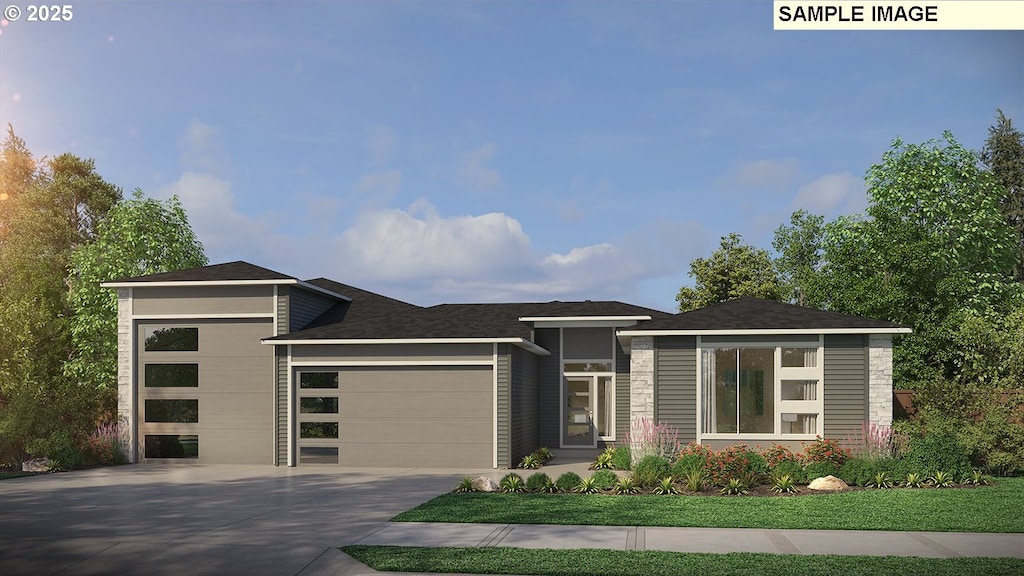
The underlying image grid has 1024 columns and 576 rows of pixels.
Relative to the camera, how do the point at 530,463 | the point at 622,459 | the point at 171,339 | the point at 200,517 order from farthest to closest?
the point at 171,339 < the point at 530,463 < the point at 622,459 < the point at 200,517

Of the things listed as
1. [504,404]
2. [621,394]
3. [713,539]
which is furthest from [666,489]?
[621,394]

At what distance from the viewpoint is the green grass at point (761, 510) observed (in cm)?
1180

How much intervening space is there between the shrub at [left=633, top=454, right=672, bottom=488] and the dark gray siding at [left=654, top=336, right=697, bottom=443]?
2126 mm

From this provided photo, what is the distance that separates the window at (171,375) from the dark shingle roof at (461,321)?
8.81 ft

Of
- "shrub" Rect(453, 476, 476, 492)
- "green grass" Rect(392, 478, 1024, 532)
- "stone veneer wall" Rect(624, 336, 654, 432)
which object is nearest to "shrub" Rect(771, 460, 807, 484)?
"green grass" Rect(392, 478, 1024, 532)

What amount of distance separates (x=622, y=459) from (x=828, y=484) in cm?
482

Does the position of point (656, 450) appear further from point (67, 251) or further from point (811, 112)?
point (67, 251)

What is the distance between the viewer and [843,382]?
18719mm

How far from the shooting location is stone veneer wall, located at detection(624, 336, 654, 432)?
19172mm

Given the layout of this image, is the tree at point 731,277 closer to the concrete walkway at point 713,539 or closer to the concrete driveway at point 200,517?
the concrete driveway at point 200,517

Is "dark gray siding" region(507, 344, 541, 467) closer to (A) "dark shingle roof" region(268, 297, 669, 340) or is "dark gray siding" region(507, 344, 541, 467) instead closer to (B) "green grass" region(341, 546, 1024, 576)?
(A) "dark shingle roof" region(268, 297, 669, 340)

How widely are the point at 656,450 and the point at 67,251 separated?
30965 mm

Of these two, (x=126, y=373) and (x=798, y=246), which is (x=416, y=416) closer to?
(x=126, y=373)

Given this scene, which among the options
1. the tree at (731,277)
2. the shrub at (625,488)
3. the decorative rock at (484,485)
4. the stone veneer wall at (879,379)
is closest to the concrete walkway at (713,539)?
the decorative rock at (484,485)
